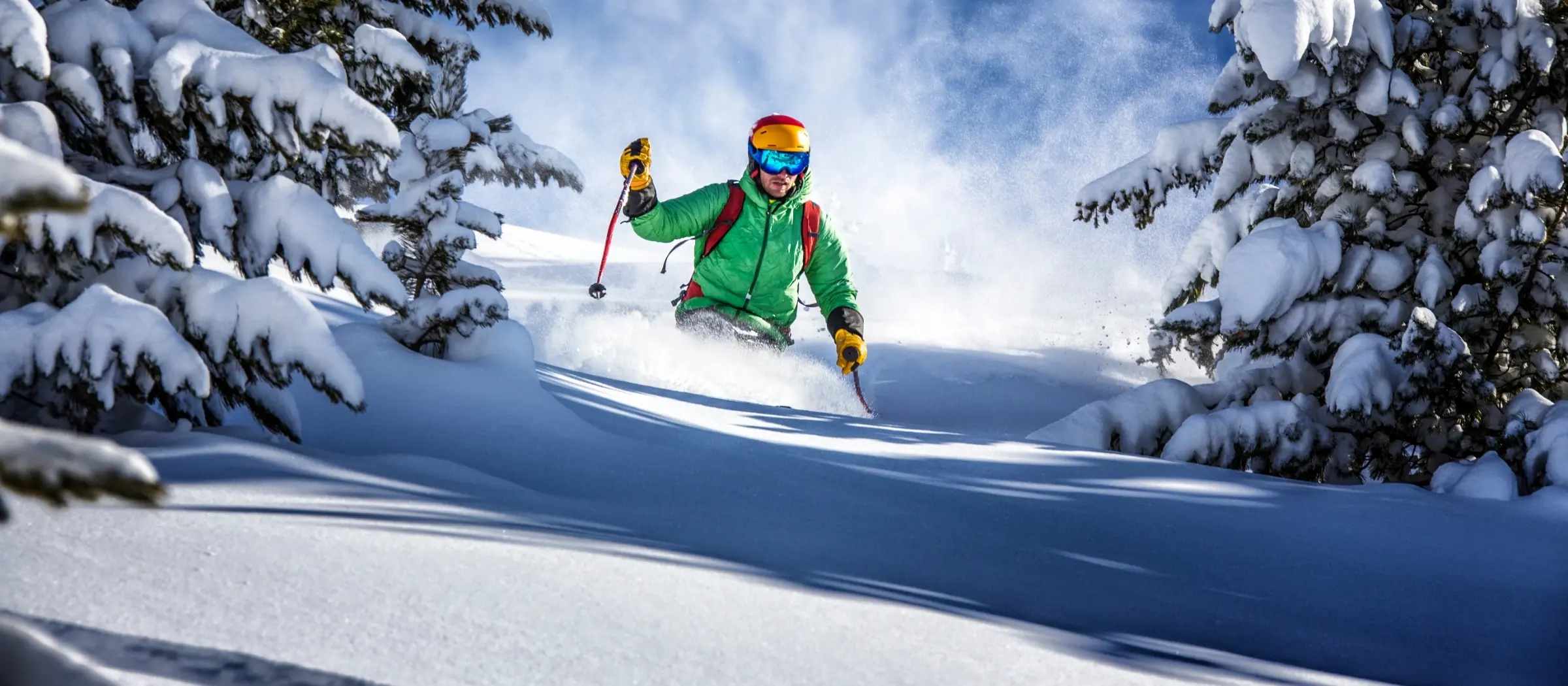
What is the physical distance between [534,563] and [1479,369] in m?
6.10

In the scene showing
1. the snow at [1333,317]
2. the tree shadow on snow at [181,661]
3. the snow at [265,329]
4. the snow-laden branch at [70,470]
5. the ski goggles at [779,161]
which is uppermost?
the ski goggles at [779,161]

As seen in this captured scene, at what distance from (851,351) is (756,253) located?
4.06ft

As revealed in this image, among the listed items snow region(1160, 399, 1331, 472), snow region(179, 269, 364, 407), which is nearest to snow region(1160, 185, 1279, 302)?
snow region(1160, 399, 1331, 472)

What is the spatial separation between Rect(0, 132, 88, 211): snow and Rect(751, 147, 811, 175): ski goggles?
702 cm

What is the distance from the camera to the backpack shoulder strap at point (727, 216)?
7.98 meters

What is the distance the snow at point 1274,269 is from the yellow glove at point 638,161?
172 inches

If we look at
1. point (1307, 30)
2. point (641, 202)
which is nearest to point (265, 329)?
point (641, 202)

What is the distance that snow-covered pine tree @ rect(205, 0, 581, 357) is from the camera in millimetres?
4438

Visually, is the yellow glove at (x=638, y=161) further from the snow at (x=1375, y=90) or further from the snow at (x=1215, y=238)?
the snow at (x=1375, y=90)

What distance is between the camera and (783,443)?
4078 mm

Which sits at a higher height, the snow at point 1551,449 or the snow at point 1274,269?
the snow at point 1274,269

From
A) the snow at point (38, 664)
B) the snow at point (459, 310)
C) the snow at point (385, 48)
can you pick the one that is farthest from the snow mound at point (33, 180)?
the snow at point (385, 48)

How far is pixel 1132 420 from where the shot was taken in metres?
6.03

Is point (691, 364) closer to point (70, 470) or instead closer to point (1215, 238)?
point (1215, 238)
